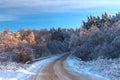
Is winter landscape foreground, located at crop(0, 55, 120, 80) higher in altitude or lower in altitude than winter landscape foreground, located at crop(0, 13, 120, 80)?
higher

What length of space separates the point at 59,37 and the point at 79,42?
5914 centimetres

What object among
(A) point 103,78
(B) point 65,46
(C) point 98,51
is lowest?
(B) point 65,46

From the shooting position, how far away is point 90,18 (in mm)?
127625

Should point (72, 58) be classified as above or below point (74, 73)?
below

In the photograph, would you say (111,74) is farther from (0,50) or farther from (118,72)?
(0,50)

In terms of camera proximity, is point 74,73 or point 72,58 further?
point 72,58

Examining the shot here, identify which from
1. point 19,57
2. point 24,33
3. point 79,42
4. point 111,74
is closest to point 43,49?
point 79,42

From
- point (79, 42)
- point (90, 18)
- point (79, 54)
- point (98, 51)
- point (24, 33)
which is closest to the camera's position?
point (98, 51)

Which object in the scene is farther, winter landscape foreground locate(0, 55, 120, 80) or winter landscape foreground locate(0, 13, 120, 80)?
winter landscape foreground locate(0, 13, 120, 80)

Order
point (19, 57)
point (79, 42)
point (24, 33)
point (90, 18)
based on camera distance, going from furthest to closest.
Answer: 1. point (90, 18)
2. point (24, 33)
3. point (79, 42)
4. point (19, 57)

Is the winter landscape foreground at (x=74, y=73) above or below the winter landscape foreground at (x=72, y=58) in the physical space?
above

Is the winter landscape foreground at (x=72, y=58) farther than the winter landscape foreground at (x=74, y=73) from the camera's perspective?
Yes

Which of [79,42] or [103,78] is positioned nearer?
[103,78]

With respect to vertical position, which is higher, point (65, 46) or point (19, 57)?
point (19, 57)
